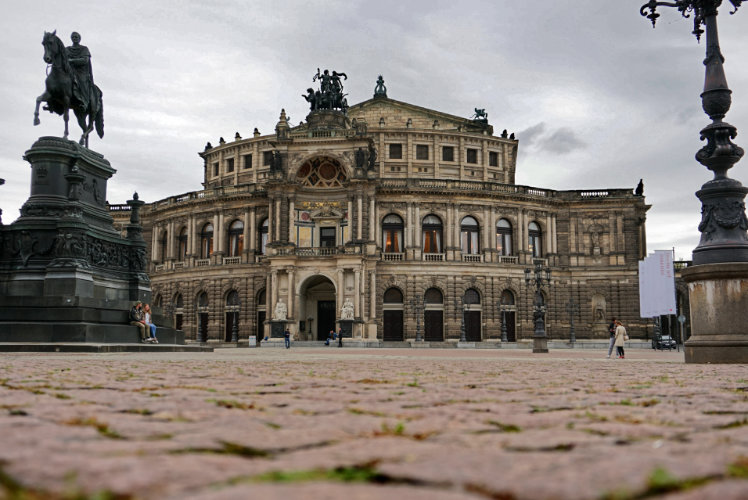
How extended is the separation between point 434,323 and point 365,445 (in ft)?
140

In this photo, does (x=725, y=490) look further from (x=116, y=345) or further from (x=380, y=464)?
(x=116, y=345)

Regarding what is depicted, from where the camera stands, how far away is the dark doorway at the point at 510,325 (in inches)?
1775

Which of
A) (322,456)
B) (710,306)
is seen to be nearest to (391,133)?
(710,306)

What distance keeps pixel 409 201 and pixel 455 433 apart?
140 feet

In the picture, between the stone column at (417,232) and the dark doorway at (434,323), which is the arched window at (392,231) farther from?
the dark doorway at (434,323)

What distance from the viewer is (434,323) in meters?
44.5

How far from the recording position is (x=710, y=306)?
10.7 metres

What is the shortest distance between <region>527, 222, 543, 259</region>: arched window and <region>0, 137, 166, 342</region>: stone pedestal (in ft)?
116

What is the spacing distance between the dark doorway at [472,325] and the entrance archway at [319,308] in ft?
30.1

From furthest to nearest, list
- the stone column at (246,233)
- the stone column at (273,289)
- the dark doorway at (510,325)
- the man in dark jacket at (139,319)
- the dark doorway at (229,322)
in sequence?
1. the dark doorway at (229,322)
2. the stone column at (246,233)
3. the dark doorway at (510,325)
4. the stone column at (273,289)
5. the man in dark jacket at (139,319)

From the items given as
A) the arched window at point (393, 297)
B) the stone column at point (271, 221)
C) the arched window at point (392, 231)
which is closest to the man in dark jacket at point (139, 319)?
the stone column at point (271, 221)

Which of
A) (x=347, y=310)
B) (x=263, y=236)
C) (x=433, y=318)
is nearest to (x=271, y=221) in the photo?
(x=263, y=236)

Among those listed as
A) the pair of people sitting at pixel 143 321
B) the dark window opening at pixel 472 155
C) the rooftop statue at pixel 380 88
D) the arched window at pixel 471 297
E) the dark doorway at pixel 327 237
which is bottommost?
the pair of people sitting at pixel 143 321

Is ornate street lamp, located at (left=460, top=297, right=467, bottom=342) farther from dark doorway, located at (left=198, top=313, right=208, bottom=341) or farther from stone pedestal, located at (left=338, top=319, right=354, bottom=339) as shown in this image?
dark doorway, located at (left=198, top=313, right=208, bottom=341)
